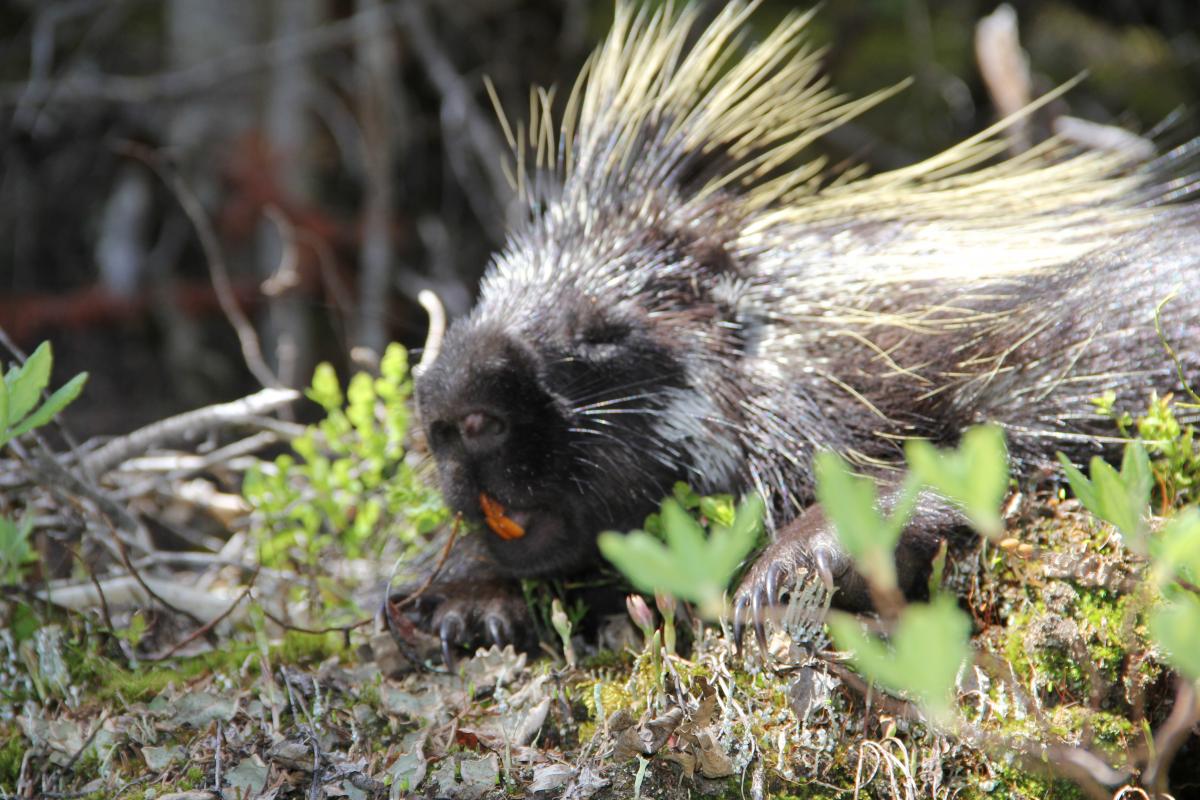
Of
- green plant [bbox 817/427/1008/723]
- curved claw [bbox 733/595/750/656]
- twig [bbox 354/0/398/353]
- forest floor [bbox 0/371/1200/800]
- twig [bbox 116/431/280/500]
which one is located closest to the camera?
green plant [bbox 817/427/1008/723]

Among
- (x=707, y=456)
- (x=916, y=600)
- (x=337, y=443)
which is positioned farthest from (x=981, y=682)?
(x=337, y=443)

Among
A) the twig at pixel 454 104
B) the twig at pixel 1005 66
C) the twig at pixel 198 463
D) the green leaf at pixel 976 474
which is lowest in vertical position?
the twig at pixel 198 463

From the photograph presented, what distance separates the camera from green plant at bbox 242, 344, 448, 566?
2471mm

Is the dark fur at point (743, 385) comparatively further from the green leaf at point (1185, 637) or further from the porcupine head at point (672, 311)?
the green leaf at point (1185, 637)

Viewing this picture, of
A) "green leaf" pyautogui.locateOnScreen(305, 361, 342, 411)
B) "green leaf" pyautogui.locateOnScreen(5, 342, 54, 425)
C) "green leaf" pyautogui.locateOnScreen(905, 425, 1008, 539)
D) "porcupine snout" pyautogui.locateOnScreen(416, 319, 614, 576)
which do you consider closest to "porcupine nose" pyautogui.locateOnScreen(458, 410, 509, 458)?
"porcupine snout" pyautogui.locateOnScreen(416, 319, 614, 576)

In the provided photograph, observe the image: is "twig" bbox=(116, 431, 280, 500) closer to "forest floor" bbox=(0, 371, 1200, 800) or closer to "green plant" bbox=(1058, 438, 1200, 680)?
"forest floor" bbox=(0, 371, 1200, 800)

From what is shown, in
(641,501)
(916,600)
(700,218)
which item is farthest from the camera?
(700,218)

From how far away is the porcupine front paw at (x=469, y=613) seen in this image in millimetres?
2213

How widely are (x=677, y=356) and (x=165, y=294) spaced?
4.65 metres

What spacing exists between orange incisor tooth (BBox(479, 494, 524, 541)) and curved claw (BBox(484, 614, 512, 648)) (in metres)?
0.20

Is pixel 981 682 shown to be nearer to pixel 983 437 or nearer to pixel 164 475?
pixel 983 437

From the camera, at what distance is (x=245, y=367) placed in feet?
22.1

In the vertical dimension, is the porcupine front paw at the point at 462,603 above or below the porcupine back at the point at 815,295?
below

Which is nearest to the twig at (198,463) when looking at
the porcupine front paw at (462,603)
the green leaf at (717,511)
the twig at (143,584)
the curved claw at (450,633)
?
the twig at (143,584)
